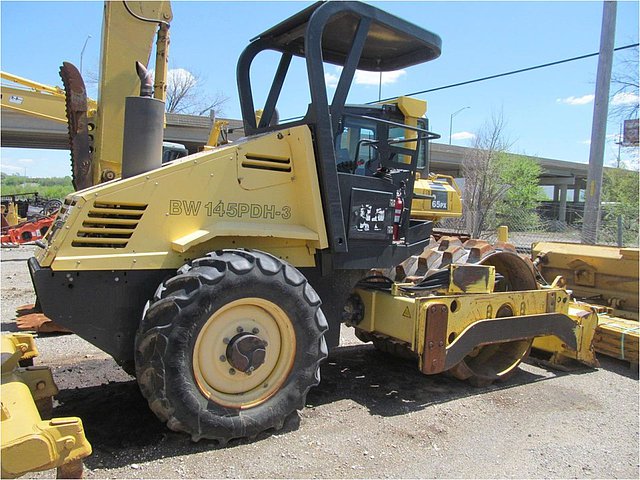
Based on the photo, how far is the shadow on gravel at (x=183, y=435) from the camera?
3438 millimetres

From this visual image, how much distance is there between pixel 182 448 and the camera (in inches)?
135

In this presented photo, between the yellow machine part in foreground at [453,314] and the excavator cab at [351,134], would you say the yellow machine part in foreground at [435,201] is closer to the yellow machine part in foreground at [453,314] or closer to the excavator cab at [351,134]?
the excavator cab at [351,134]

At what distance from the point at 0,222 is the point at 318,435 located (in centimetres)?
1772

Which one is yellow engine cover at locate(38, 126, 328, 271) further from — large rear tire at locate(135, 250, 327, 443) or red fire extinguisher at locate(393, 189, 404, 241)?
red fire extinguisher at locate(393, 189, 404, 241)

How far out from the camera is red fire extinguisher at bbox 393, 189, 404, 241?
460 cm

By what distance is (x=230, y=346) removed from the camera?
351 centimetres

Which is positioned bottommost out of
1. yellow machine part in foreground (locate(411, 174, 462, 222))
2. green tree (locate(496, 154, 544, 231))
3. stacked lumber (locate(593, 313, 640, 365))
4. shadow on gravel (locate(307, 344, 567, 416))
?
shadow on gravel (locate(307, 344, 567, 416))

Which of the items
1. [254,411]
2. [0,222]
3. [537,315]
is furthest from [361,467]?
[0,222]

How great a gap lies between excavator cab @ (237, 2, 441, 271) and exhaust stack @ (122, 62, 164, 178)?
3.56 ft

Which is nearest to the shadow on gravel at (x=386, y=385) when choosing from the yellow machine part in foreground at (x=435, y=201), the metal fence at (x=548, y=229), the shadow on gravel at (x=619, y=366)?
the shadow on gravel at (x=619, y=366)

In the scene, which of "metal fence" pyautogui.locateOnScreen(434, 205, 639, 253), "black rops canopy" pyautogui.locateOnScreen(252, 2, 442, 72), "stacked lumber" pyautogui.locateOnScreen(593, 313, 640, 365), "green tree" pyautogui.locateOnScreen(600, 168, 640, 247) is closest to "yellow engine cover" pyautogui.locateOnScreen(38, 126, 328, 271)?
"black rops canopy" pyautogui.locateOnScreen(252, 2, 442, 72)

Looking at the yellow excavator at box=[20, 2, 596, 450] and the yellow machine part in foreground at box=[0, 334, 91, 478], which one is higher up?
the yellow excavator at box=[20, 2, 596, 450]

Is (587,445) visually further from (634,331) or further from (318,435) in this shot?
(634,331)

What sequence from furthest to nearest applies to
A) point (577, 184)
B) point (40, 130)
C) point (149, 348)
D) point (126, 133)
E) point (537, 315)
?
point (577, 184) → point (40, 130) → point (537, 315) → point (126, 133) → point (149, 348)
